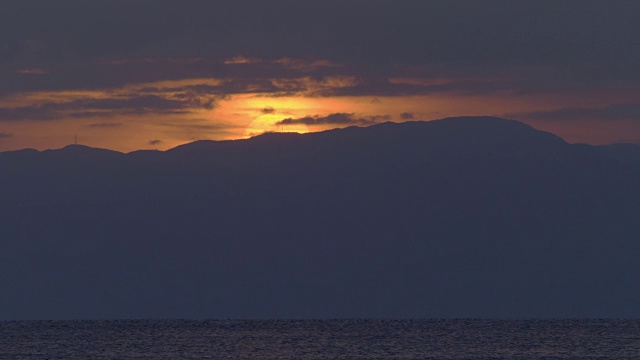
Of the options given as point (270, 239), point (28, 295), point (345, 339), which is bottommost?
point (345, 339)

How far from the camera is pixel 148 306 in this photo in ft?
554

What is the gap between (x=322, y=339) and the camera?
14.7m

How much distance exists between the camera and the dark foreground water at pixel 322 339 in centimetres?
1344

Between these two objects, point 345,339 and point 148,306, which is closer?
point 345,339

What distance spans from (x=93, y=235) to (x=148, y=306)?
115 feet

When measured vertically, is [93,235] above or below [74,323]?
above

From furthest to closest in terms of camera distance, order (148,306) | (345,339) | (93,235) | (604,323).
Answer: (93,235) → (148,306) → (604,323) → (345,339)

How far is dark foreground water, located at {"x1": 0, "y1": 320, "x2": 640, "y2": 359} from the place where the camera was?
13438mm

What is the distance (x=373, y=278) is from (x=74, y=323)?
529 feet

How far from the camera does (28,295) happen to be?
17388cm

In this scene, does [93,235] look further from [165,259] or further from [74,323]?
[74,323]

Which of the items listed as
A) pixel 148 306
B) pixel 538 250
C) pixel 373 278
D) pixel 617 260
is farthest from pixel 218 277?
pixel 617 260

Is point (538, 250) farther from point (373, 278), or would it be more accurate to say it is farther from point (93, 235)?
point (93, 235)

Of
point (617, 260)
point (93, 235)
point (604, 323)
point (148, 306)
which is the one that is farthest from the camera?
point (93, 235)
